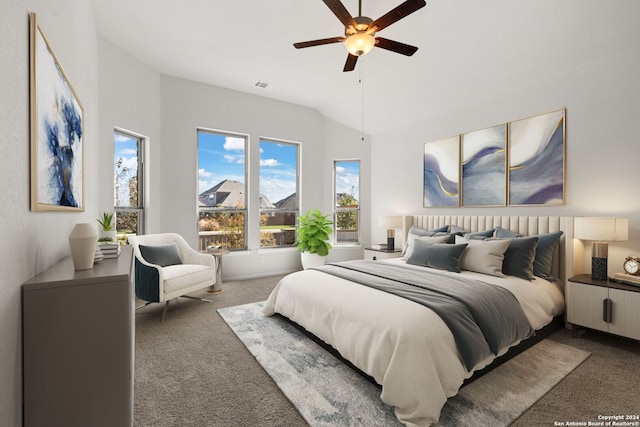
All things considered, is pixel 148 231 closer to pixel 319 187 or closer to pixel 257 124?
pixel 257 124

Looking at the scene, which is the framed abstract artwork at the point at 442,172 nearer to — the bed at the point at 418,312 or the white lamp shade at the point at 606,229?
the bed at the point at 418,312

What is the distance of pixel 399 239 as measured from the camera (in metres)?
5.36

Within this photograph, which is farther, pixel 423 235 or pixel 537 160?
pixel 423 235

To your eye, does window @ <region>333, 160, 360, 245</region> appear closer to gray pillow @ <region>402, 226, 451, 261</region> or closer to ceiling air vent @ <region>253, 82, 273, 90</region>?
gray pillow @ <region>402, 226, 451, 261</region>

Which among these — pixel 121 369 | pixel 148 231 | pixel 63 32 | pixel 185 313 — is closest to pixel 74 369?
pixel 121 369

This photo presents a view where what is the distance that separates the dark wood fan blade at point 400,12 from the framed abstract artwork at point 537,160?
7.95 feet

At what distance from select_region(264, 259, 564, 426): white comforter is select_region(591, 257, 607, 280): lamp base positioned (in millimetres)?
512

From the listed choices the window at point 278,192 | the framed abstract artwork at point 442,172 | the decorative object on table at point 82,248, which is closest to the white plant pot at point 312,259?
the window at point 278,192

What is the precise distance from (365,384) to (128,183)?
4.10 m

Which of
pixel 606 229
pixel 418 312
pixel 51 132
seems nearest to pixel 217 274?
pixel 51 132

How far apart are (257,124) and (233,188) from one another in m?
1.28

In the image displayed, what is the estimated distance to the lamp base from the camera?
284 cm

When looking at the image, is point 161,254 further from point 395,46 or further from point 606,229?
point 606,229

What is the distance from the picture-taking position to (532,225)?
11.3ft
